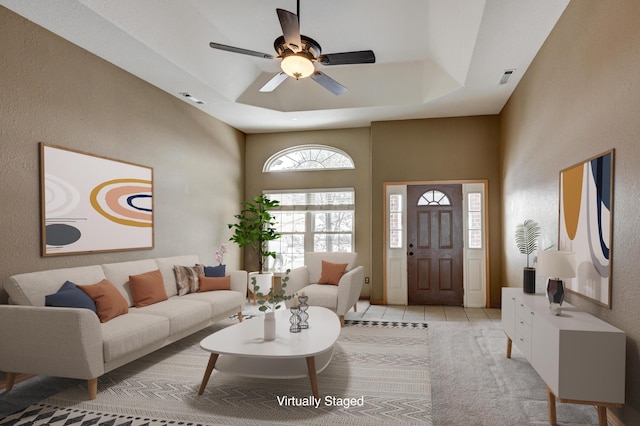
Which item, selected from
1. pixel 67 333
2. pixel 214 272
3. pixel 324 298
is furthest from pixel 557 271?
pixel 214 272

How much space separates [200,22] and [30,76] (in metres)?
1.75

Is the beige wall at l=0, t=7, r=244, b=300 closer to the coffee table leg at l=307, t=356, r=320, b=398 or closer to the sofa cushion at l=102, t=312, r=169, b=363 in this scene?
the sofa cushion at l=102, t=312, r=169, b=363

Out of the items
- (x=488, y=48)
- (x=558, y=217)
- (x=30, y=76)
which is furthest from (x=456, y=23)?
(x=30, y=76)

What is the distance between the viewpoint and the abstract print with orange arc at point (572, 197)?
3.19 meters

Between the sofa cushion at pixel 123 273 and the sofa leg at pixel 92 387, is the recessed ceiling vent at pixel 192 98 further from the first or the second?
the sofa leg at pixel 92 387

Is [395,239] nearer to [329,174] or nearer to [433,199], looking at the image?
[433,199]

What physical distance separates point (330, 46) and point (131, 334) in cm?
396

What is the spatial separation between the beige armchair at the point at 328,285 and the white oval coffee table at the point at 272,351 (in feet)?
3.95

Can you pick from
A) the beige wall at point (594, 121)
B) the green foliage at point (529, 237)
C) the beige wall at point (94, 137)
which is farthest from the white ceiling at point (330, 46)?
the green foliage at point (529, 237)

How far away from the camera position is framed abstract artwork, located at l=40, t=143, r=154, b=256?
3719 millimetres

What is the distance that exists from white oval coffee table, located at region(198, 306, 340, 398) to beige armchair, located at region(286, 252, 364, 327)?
1204 mm

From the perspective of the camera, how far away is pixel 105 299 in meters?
3.53

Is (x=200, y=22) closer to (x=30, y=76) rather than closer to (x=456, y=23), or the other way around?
(x=30, y=76)

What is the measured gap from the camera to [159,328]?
367cm
